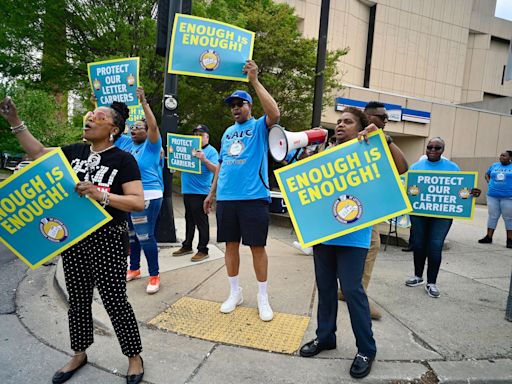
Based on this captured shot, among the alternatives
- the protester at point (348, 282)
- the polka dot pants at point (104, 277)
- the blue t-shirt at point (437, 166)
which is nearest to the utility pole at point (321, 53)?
the blue t-shirt at point (437, 166)

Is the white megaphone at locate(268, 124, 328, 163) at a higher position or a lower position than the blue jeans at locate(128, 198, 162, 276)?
higher

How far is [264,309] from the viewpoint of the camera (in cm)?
352

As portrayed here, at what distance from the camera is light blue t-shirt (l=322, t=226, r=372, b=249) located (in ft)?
8.64

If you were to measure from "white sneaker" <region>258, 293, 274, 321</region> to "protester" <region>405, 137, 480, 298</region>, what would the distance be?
2061 mm

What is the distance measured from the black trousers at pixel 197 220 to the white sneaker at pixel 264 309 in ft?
6.65

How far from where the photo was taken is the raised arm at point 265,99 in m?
3.12

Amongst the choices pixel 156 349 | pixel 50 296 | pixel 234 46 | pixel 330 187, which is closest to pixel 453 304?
pixel 330 187

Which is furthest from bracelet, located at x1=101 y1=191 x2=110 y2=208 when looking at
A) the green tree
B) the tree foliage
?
the green tree

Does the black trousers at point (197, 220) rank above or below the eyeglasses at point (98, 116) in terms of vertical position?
below

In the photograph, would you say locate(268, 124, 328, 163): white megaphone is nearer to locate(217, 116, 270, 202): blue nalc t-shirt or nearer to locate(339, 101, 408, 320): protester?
locate(217, 116, 270, 202): blue nalc t-shirt

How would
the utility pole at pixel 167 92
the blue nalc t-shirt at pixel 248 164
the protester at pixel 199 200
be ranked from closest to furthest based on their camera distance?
1. the blue nalc t-shirt at pixel 248 164
2. the protester at pixel 199 200
3. the utility pole at pixel 167 92

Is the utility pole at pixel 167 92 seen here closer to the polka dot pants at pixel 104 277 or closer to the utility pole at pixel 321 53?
the utility pole at pixel 321 53

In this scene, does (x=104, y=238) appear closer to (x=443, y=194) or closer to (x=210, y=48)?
(x=210, y=48)

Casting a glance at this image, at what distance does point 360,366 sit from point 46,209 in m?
2.41
